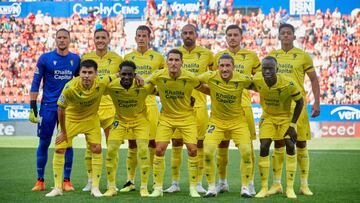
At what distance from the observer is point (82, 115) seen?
10.4 m

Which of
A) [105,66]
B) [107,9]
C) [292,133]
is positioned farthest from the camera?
[107,9]

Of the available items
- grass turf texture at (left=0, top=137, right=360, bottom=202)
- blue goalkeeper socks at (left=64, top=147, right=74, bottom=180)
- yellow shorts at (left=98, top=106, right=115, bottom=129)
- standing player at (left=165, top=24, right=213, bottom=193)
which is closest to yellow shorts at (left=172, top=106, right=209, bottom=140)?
standing player at (left=165, top=24, right=213, bottom=193)

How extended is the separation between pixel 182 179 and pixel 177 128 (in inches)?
99.7

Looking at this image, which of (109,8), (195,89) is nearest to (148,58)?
(195,89)

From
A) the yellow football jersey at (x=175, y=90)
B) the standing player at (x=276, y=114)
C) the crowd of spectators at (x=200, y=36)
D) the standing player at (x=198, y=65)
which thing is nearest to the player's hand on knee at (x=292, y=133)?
the standing player at (x=276, y=114)

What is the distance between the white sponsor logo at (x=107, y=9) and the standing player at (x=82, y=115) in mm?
20677

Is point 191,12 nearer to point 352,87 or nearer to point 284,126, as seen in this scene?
point 352,87

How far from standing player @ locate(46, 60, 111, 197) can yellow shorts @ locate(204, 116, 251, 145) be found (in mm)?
1622

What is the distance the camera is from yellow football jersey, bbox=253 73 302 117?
993 centimetres

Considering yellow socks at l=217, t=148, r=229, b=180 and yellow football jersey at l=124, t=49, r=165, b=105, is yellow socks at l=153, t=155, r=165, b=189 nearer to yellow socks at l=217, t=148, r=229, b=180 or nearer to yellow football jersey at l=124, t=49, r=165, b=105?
yellow socks at l=217, t=148, r=229, b=180

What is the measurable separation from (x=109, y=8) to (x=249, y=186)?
2175 centimetres

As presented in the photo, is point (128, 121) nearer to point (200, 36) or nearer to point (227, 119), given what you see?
point (227, 119)

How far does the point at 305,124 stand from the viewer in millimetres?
10438

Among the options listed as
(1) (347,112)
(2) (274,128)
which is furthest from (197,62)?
(1) (347,112)
